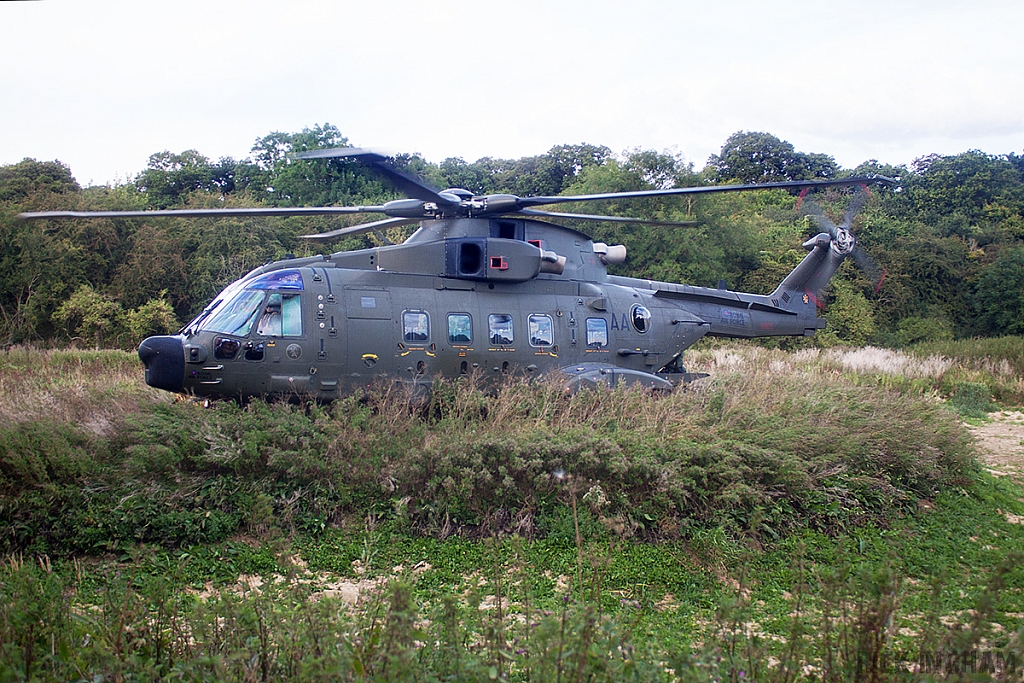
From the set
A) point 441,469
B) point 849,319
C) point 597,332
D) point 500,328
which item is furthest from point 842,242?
point 849,319

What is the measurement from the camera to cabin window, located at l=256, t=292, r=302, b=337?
9.38 m

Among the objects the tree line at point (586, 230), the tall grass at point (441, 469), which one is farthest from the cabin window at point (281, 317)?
the tree line at point (586, 230)

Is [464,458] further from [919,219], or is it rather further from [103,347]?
[919,219]

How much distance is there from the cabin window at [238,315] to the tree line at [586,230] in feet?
39.3

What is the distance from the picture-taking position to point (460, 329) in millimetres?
10547

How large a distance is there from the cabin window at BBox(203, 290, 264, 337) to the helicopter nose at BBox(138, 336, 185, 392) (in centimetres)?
52

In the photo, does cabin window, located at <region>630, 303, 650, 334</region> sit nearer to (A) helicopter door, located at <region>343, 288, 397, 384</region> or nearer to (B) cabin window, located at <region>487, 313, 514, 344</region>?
(B) cabin window, located at <region>487, 313, 514, 344</region>

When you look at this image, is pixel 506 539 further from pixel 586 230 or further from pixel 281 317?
pixel 586 230

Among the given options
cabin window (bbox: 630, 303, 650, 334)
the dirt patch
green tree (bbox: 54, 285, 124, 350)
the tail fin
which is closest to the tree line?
green tree (bbox: 54, 285, 124, 350)

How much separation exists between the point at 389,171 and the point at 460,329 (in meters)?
2.45

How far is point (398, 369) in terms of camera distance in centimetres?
1008

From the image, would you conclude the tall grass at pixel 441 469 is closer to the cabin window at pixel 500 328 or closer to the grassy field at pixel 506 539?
the grassy field at pixel 506 539

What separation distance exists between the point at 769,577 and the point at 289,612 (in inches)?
157

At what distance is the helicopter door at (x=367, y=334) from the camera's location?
9828 mm
